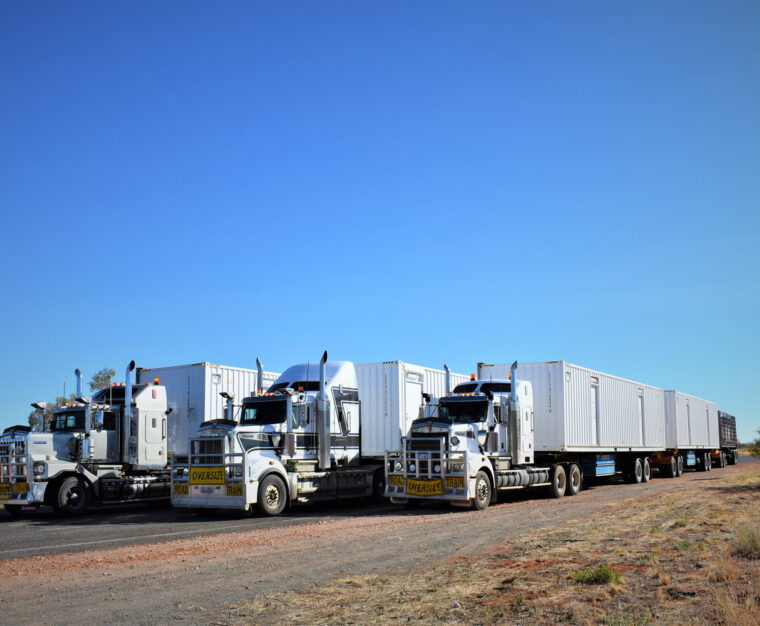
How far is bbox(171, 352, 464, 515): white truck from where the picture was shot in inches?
709

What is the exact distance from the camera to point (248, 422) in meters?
19.5

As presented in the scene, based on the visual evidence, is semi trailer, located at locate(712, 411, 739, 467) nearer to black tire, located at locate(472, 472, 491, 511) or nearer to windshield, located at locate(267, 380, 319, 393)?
black tire, located at locate(472, 472, 491, 511)

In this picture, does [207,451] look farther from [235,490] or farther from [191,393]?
[191,393]

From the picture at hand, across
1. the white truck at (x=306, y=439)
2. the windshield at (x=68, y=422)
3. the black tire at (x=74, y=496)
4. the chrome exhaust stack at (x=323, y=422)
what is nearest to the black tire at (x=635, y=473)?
the white truck at (x=306, y=439)

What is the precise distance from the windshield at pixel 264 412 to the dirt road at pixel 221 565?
3.72 metres

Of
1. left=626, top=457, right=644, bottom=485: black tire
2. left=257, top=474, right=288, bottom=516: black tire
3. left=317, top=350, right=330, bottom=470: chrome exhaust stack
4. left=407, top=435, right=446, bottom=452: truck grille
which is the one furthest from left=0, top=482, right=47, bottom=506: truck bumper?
left=626, top=457, right=644, bottom=485: black tire

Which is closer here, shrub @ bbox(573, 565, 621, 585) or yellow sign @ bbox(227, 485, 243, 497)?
shrub @ bbox(573, 565, 621, 585)

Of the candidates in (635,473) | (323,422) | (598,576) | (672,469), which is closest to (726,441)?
(672,469)

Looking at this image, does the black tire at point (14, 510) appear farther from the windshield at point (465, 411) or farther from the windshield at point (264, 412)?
the windshield at point (465, 411)

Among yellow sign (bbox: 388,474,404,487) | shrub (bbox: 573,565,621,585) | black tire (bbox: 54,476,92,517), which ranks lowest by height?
black tire (bbox: 54,476,92,517)

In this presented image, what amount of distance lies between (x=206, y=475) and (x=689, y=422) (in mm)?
30121

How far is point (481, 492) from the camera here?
1916 cm

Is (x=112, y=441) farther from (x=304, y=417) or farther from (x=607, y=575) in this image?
(x=607, y=575)

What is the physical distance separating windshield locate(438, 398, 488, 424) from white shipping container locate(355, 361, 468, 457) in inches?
66.6
